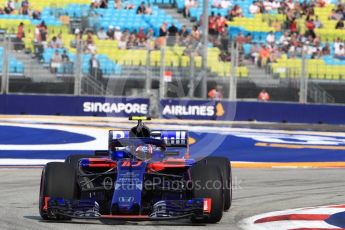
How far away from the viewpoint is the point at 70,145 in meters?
21.2

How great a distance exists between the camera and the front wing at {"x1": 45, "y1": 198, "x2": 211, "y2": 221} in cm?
942

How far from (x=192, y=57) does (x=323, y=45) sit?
6.80 m

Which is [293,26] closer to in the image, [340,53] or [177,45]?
[340,53]

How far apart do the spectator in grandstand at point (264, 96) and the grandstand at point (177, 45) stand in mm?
217

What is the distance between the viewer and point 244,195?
12.7 meters

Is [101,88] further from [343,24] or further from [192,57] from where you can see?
[343,24]

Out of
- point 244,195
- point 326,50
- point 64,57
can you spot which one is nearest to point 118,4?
point 64,57

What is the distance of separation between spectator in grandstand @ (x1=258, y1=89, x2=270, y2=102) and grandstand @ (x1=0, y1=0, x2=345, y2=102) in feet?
0.71

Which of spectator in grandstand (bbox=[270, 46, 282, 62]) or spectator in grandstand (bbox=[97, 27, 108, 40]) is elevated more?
spectator in grandstand (bbox=[97, 27, 108, 40])

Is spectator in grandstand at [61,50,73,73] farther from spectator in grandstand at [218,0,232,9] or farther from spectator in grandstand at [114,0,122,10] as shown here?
spectator in grandstand at [218,0,232,9]

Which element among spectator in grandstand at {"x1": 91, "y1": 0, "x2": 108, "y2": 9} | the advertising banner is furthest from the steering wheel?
spectator in grandstand at {"x1": 91, "y1": 0, "x2": 108, "y2": 9}

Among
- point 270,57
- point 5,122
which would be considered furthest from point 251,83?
point 5,122

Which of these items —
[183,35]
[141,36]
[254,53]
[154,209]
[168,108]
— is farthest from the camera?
[141,36]

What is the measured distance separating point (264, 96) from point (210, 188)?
19.9m
